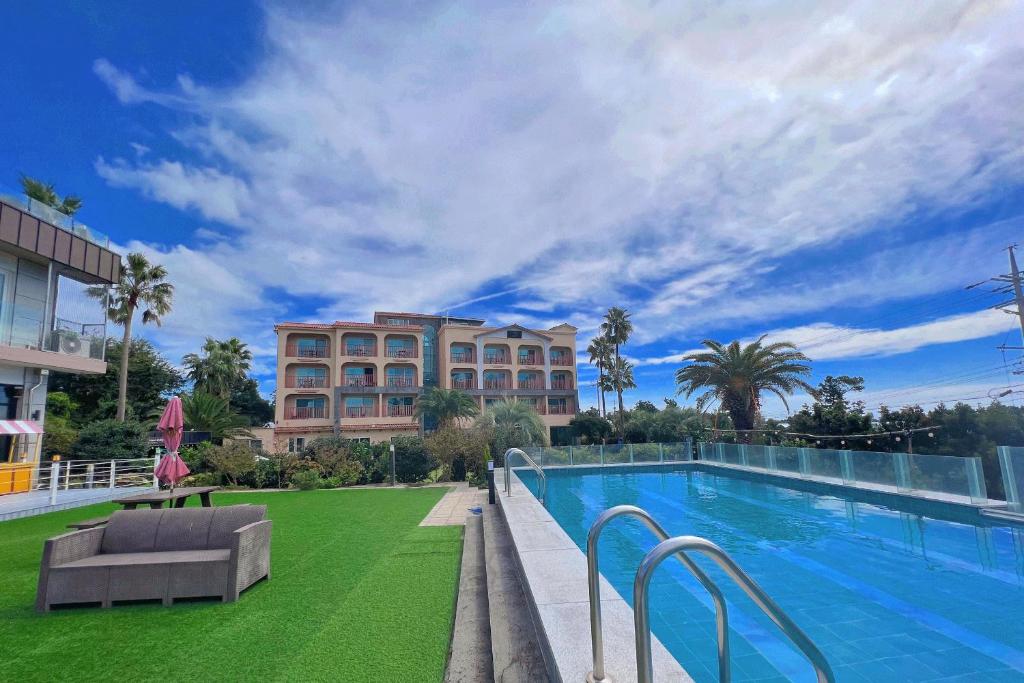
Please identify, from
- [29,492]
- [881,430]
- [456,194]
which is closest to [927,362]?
[881,430]

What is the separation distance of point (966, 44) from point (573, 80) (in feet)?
26.7

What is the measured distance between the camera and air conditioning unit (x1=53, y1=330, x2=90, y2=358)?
14.7 m

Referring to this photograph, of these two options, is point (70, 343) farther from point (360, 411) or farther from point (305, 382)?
point (360, 411)

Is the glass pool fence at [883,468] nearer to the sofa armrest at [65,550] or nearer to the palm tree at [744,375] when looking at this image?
the palm tree at [744,375]

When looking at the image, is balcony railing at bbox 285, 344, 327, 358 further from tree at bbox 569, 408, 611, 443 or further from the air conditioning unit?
tree at bbox 569, 408, 611, 443

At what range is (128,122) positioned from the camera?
12.9 metres

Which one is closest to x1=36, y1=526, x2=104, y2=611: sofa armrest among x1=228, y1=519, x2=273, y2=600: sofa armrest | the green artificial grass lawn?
the green artificial grass lawn

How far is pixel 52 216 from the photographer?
14484 millimetres

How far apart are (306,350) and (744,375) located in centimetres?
3046

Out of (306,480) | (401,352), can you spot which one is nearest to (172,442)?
(306,480)

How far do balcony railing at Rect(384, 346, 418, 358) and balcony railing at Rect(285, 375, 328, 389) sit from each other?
17.5ft

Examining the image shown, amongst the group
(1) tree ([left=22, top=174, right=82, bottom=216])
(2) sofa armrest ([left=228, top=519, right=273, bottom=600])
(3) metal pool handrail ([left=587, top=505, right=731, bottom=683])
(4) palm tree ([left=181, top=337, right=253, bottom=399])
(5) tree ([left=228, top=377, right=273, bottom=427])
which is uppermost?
(1) tree ([left=22, top=174, right=82, bottom=216])

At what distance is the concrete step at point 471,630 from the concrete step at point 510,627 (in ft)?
0.36

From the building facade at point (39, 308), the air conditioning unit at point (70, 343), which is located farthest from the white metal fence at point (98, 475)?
the air conditioning unit at point (70, 343)
